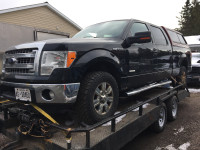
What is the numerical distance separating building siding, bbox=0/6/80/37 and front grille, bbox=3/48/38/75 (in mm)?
7989

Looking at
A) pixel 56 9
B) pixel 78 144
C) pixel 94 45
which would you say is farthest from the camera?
pixel 56 9

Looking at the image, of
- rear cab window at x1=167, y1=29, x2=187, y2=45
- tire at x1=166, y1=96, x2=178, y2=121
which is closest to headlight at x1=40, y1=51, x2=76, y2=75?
tire at x1=166, y1=96, x2=178, y2=121

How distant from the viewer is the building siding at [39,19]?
972 centimetres

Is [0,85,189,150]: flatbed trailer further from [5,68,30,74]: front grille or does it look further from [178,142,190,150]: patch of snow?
[178,142,190,150]: patch of snow

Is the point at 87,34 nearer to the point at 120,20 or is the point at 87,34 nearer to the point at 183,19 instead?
the point at 120,20

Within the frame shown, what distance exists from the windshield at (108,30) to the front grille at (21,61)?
4.40 ft

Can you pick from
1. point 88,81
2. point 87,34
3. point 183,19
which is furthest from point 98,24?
point 183,19

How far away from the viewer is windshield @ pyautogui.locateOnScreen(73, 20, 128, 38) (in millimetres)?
3141

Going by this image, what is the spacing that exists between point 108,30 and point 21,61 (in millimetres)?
1647

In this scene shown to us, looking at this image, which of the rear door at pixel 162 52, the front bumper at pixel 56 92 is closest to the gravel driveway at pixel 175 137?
the rear door at pixel 162 52

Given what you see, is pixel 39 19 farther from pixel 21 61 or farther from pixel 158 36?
pixel 21 61

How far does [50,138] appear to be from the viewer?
208 cm

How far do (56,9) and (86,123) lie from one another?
11.5 m

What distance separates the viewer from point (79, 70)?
220 centimetres
